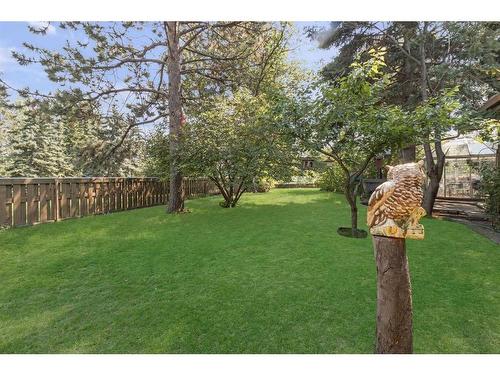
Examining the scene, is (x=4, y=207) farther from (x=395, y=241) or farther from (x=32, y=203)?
(x=395, y=241)

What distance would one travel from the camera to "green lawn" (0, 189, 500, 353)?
139cm

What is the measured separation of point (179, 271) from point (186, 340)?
0.99m

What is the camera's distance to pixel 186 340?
139cm

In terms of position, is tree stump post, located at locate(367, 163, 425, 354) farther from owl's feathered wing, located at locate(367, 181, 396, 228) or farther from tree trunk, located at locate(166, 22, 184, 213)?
tree trunk, located at locate(166, 22, 184, 213)

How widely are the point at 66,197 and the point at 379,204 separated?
498 centimetres

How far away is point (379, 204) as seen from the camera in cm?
107

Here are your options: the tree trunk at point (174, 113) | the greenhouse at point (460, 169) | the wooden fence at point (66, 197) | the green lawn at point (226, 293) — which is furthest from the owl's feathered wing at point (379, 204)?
the greenhouse at point (460, 169)

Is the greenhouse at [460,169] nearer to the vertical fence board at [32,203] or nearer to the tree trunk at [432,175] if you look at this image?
the tree trunk at [432,175]

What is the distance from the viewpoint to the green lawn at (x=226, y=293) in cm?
139

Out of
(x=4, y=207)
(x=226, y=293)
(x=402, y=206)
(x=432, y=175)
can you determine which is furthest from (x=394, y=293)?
(x=432, y=175)

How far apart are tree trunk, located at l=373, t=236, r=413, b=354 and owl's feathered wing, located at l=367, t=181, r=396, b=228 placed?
0.08m

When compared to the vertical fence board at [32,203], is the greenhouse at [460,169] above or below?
above

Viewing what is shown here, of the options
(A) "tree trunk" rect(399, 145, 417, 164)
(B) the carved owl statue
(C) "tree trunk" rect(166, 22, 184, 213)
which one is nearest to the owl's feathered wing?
(B) the carved owl statue
